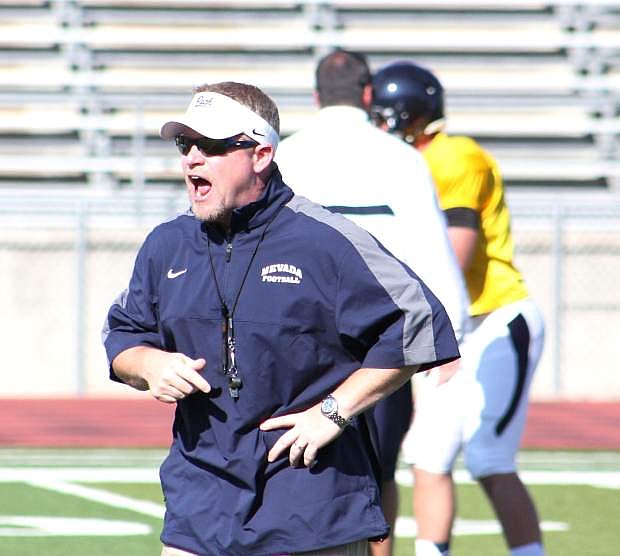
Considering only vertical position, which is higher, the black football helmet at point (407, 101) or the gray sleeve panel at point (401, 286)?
the black football helmet at point (407, 101)

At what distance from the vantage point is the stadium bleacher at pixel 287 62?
48.9 ft

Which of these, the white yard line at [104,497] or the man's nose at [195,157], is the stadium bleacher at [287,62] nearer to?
the white yard line at [104,497]

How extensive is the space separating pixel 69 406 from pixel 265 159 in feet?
27.4

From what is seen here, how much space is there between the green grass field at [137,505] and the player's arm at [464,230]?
70.1 inches

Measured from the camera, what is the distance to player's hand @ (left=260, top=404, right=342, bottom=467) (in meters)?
3.21

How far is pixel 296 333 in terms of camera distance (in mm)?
3258

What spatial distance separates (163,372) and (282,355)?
271 mm

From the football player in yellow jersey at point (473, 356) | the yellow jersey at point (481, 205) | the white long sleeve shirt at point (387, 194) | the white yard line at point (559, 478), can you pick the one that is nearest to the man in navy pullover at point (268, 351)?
the white long sleeve shirt at point (387, 194)

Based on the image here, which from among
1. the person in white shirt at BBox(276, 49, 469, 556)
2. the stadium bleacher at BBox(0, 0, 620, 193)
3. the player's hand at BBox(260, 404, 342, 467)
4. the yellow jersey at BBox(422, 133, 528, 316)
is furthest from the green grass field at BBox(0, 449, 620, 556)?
the stadium bleacher at BBox(0, 0, 620, 193)

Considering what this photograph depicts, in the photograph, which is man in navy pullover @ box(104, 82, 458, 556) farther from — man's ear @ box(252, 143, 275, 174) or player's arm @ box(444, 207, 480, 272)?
player's arm @ box(444, 207, 480, 272)

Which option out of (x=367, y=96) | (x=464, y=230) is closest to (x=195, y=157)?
(x=367, y=96)

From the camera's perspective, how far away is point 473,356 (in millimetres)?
5219

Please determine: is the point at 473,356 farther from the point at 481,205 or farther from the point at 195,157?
the point at 195,157

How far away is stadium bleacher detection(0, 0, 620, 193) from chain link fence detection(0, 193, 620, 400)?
91.7 inches
